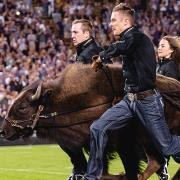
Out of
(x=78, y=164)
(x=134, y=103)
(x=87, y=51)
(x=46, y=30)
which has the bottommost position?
(x=46, y=30)

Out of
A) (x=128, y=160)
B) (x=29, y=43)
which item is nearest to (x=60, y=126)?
(x=128, y=160)

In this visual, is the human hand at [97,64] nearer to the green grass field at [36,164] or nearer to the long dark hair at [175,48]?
the green grass field at [36,164]

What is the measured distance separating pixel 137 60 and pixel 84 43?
178 cm

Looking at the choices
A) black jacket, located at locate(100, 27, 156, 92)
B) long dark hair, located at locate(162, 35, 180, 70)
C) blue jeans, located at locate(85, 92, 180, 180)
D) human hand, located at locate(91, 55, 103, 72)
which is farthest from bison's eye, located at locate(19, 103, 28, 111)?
long dark hair, located at locate(162, 35, 180, 70)

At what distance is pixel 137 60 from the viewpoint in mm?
8008

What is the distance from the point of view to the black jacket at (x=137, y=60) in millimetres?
7906

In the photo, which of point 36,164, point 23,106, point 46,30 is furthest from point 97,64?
point 46,30

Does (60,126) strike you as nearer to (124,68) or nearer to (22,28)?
(124,68)

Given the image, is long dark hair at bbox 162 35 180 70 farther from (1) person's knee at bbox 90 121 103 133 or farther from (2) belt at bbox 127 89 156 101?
(1) person's knee at bbox 90 121 103 133

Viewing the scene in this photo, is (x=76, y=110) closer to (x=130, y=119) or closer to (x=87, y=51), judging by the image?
(x=130, y=119)

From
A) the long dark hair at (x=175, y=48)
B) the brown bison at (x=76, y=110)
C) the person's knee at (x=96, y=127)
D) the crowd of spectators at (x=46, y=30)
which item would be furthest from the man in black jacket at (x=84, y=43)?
the crowd of spectators at (x=46, y=30)

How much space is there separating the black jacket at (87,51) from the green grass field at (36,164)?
1.48 meters

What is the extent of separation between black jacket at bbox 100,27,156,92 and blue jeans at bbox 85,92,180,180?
19 cm

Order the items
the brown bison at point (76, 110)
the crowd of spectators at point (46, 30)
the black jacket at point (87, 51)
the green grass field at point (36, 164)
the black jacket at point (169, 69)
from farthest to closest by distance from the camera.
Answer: the crowd of spectators at point (46, 30)
the green grass field at point (36, 164)
the black jacket at point (169, 69)
the black jacket at point (87, 51)
the brown bison at point (76, 110)
